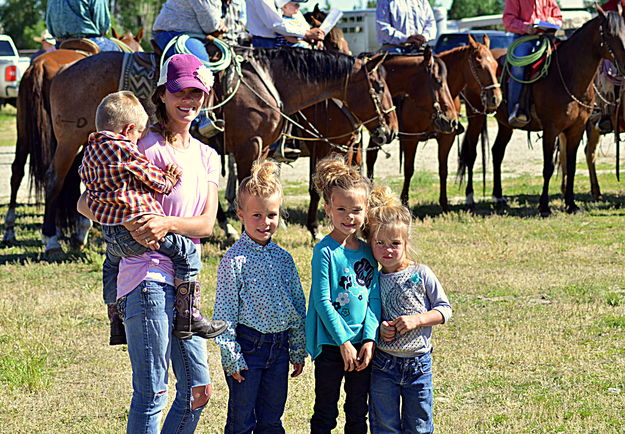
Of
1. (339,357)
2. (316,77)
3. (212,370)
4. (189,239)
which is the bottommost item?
(212,370)

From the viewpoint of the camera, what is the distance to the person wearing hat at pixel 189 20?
8.55 meters

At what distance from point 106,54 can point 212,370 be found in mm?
4570

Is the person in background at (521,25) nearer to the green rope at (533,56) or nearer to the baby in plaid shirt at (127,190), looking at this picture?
the green rope at (533,56)

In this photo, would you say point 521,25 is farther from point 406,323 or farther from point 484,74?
point 406,323

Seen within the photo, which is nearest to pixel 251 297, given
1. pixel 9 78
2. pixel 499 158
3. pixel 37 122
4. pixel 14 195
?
pixel 37 122

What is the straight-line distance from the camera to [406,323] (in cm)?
389

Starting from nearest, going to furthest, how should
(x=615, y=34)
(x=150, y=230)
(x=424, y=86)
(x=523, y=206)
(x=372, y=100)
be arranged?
(x=150, y=230), (x=372, y=100), (x=615, y=34), (x=424, y=86), (x=523, y=206)

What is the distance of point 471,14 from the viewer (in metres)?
63.2

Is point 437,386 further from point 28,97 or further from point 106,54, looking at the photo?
point 28,97

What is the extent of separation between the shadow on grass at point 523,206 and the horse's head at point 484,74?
4.91 feet

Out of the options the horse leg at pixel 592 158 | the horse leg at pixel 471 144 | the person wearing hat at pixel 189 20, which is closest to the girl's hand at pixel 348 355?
the person wearing hat at pixel 189 20

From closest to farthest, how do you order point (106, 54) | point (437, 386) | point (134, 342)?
point (134, 342)
point (437, 386)
point (106, 54)

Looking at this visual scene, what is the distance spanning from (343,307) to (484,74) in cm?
842

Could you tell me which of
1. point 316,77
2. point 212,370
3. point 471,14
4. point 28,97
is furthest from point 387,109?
point 471,14
